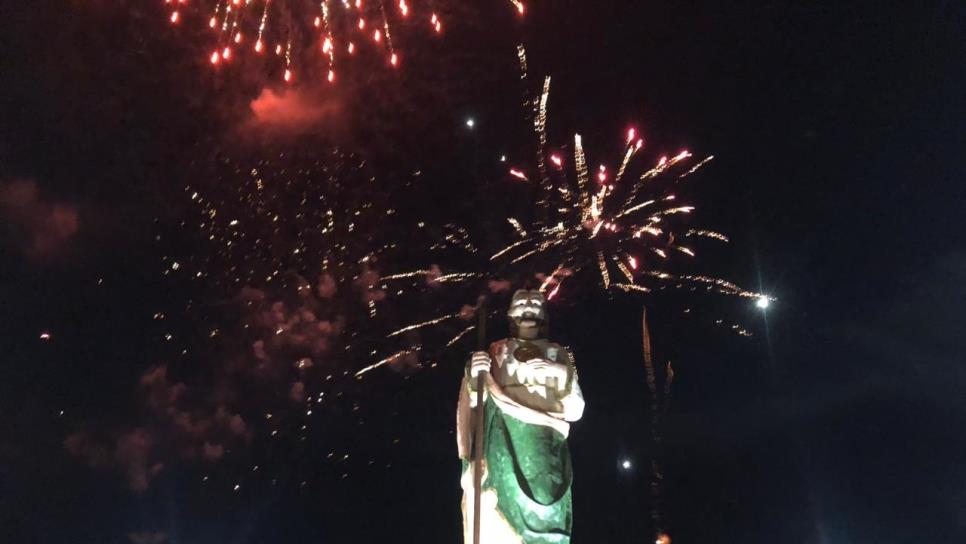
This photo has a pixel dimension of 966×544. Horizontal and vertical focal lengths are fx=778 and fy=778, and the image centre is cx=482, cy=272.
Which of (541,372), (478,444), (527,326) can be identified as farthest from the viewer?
(527,326)

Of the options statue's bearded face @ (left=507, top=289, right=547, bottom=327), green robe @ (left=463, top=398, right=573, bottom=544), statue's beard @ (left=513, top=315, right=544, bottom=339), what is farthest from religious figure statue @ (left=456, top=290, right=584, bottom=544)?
statue's bearded face @ (left=507, top=289, right=547, bottom=327)

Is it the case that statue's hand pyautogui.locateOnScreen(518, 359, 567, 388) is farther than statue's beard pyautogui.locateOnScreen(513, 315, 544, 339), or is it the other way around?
statue's beard pyautogui.locateOnScreen(513, 315, 544, 339)

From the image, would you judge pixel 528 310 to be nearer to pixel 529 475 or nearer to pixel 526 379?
pixel 526 379

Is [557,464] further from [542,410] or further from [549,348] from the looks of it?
[549,348]

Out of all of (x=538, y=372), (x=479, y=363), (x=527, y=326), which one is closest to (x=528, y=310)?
(x=527, y=326)

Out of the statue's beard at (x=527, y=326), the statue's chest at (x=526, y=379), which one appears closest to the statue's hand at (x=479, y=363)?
the statue's chest at (x=526, y=379)

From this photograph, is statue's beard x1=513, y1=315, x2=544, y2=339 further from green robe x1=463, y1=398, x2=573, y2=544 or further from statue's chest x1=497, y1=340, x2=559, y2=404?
green robe x1=463, y1=398, x2=573, y2=544
